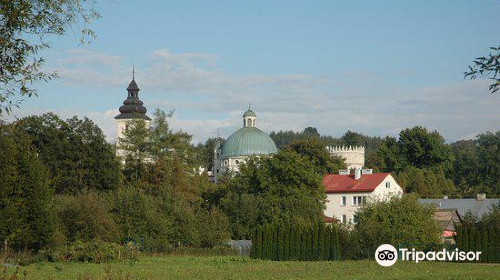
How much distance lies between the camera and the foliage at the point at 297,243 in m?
48.0

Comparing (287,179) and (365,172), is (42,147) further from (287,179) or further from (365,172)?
(365,172)

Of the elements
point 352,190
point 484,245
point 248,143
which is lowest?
point 484,245

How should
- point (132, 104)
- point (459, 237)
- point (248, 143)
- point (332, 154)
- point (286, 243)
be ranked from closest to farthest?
point (459, 237)
point (286, 243)
point (132, 104)
point (248, 143)
point (332, 154)

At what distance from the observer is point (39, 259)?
132ft

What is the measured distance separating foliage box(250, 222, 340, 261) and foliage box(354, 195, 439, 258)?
1.75 m

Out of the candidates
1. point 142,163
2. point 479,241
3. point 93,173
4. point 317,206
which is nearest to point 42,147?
point 93,173

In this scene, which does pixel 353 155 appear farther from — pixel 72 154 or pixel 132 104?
pixel 72 154

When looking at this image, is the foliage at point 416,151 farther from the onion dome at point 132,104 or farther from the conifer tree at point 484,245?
the conifer tree at point 484,245

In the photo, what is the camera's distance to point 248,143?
140 meters

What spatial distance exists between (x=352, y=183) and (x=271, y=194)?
19.0 meters

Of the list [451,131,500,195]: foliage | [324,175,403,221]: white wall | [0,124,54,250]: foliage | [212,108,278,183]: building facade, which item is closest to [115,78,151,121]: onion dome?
[212,108,278,183]: building facade

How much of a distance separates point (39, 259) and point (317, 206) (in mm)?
35300

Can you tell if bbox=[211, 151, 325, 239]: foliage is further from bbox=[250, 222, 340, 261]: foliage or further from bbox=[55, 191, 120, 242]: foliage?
bbox=[55, 191, 120, 242]: foliage

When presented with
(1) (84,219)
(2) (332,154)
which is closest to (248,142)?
(2) (332,154)
